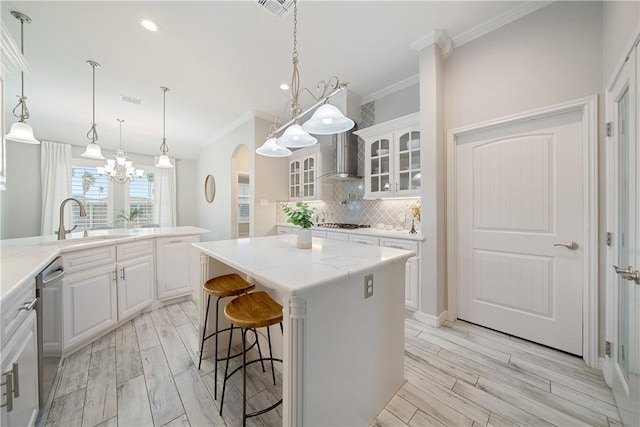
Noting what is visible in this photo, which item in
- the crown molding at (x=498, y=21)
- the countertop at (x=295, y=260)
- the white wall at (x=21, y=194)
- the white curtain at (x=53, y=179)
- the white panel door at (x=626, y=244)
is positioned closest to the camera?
the countertop at (x=295, y=260)

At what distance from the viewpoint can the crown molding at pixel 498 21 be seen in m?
2.00

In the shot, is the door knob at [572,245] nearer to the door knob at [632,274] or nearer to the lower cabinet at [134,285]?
the door knob at [632,274]

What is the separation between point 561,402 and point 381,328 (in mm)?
1263

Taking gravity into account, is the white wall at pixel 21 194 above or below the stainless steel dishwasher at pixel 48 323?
above

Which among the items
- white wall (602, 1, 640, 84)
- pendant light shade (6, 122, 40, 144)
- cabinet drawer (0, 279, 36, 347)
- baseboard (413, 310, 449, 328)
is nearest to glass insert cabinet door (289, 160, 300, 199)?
baseboard (413, 310, 449, 328)

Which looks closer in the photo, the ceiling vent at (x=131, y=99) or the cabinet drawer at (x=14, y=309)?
the cabinet drawer at (x=14, y=309)

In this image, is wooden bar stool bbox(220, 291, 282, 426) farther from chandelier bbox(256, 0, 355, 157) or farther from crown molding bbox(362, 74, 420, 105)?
crown molding bbox(362, 74, 420, 105)

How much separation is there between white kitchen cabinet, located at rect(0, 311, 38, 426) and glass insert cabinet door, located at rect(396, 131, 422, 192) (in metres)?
3.17

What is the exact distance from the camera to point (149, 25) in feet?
7.32

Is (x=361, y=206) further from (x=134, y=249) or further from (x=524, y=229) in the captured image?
(x=134, y=249)

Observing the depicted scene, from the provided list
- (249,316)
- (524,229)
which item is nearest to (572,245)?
(524,229)

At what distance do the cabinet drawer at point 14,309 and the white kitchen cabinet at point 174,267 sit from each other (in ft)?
5.39

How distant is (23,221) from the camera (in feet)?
15.0

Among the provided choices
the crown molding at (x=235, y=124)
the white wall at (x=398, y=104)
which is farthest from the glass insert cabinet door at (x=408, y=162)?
the crown molding at (x=235, y=124)
